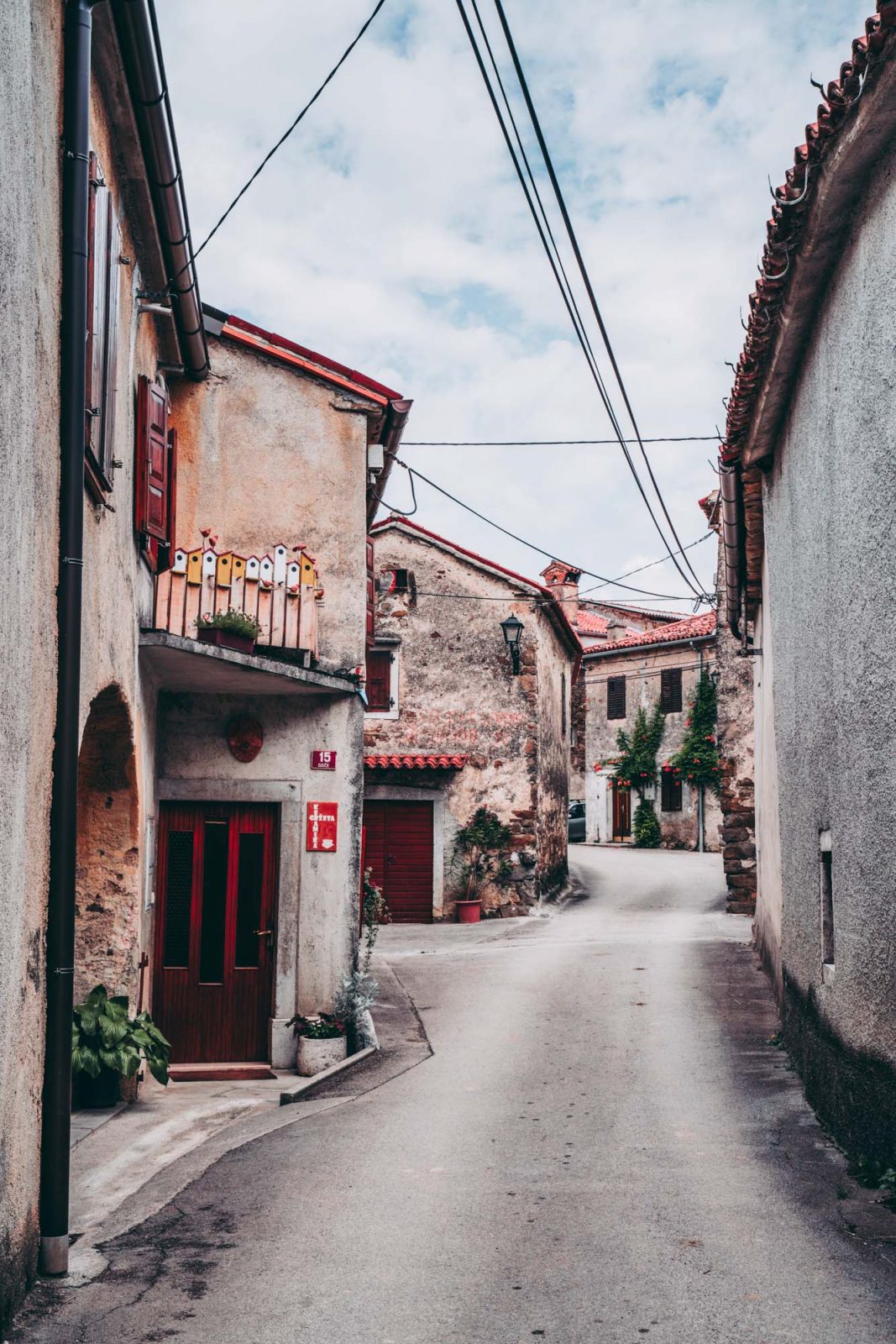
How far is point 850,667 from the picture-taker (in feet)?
21.6

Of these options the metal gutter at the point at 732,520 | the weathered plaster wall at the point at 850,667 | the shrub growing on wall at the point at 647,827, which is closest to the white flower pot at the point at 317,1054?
the weathered plaster wall at the point at 850,667

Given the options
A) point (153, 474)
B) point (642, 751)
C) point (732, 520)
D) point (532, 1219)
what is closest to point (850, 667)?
point (532, 1219)

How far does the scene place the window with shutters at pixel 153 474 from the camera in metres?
8.26

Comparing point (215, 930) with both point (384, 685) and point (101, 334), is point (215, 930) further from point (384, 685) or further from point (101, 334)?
point (384, 685)

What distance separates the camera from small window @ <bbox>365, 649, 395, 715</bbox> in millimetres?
22547

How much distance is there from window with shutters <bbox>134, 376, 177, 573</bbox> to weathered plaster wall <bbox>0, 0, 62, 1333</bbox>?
2.89 metres

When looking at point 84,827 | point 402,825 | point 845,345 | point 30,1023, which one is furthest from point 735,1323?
point 402,825

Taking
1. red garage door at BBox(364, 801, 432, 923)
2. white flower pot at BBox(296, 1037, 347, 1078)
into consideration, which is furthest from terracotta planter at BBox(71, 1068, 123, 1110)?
red garage door at BBox(364, 801, 432, 923)

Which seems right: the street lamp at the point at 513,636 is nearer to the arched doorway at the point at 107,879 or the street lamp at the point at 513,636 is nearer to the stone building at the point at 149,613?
the stone building at the point at 149,613

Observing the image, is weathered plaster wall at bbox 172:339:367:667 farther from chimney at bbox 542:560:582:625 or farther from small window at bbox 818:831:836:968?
chimney at bbox 542:560:582:625

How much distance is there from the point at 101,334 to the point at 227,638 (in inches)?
141

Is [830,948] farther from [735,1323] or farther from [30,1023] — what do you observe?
[30,1023]

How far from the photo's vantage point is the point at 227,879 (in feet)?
35.9

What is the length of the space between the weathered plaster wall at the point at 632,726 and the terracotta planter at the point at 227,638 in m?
26.3
